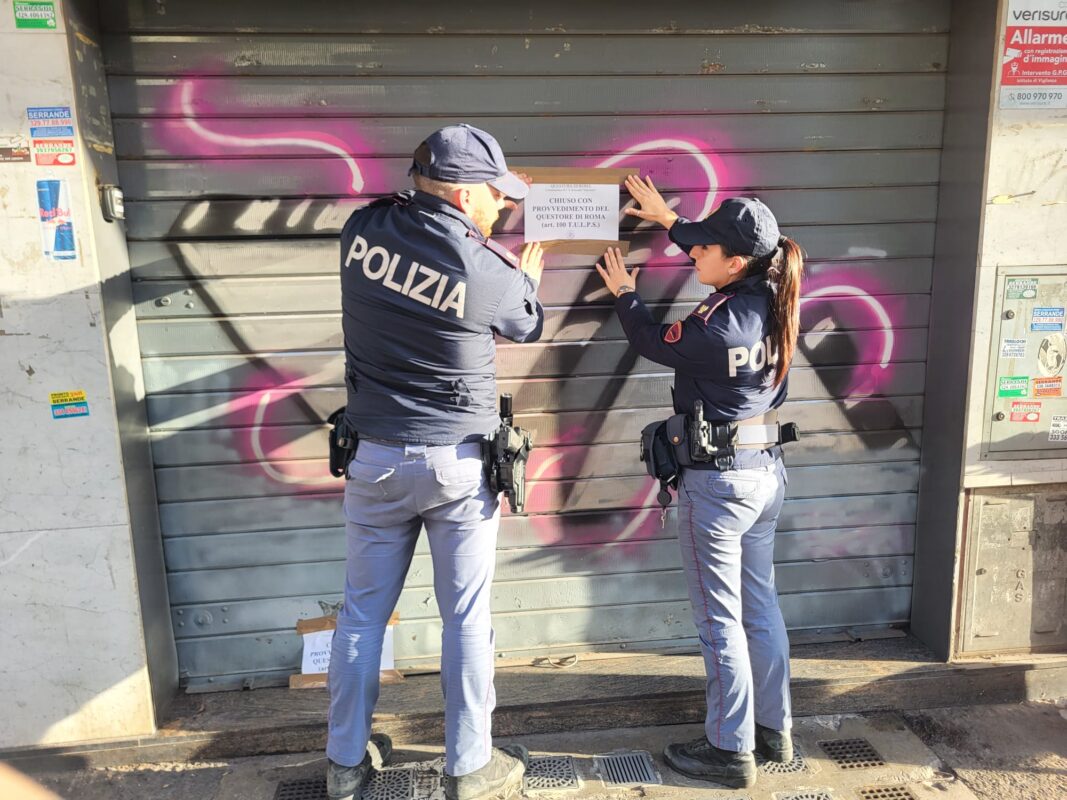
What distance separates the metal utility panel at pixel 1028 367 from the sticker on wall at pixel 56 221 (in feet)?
11.7

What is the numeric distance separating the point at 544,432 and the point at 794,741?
162 centimetres

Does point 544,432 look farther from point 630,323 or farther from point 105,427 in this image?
point 105,427

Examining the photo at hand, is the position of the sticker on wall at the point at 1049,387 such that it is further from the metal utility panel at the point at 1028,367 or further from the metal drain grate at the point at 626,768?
the metal drain grate at the point at 626,768

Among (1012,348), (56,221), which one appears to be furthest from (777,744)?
(56,221)

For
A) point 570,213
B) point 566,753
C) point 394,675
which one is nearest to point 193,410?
point 394,675

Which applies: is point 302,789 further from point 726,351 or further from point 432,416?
point 726,351

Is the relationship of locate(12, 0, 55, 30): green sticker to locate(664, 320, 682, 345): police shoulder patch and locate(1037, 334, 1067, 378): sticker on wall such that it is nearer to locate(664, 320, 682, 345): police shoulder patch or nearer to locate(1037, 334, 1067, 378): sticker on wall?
locate(664, 320, 682, 345): police shoulder patch

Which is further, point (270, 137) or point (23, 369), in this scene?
point (270, 137)

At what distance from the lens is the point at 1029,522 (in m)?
3.32

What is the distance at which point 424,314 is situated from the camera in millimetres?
2271

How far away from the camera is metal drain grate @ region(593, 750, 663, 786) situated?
281 centimetres

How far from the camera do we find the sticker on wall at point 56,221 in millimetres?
2596

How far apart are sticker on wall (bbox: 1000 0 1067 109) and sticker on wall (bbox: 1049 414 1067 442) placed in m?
1.28

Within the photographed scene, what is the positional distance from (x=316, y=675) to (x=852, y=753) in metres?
2.23
